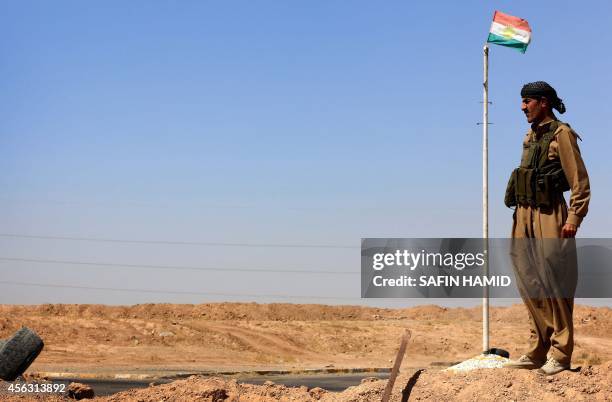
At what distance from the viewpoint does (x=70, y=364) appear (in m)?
23.9

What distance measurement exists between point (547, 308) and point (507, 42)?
1551cm

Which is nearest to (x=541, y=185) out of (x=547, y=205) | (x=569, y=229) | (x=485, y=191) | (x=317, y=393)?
(x=547, y=205)

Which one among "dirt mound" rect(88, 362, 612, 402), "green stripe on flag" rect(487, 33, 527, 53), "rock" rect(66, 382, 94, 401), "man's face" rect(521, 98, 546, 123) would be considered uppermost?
"green stripe on flag" rect(487, 33, 527, 53)

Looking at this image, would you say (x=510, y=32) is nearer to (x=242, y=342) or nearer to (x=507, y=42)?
(x=507, y=42)

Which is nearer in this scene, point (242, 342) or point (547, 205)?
point (547, 205)

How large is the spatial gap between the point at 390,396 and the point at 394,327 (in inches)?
1184

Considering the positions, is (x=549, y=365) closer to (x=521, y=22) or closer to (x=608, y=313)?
(x=521, y=22)

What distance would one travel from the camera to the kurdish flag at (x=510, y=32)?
882 inches

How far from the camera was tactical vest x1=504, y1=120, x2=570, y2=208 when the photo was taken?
27.4 feet

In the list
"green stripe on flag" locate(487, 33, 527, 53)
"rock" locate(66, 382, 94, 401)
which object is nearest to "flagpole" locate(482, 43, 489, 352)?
"green stripe on flag" locate(487, 33, 527, 53)

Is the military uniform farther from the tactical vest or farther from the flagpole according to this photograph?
the flagpole

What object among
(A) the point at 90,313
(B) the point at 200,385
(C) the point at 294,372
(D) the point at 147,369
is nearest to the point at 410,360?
(C) the point at 294,372

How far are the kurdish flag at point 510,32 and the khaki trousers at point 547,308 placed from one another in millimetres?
14840

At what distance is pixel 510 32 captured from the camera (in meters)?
22.6
